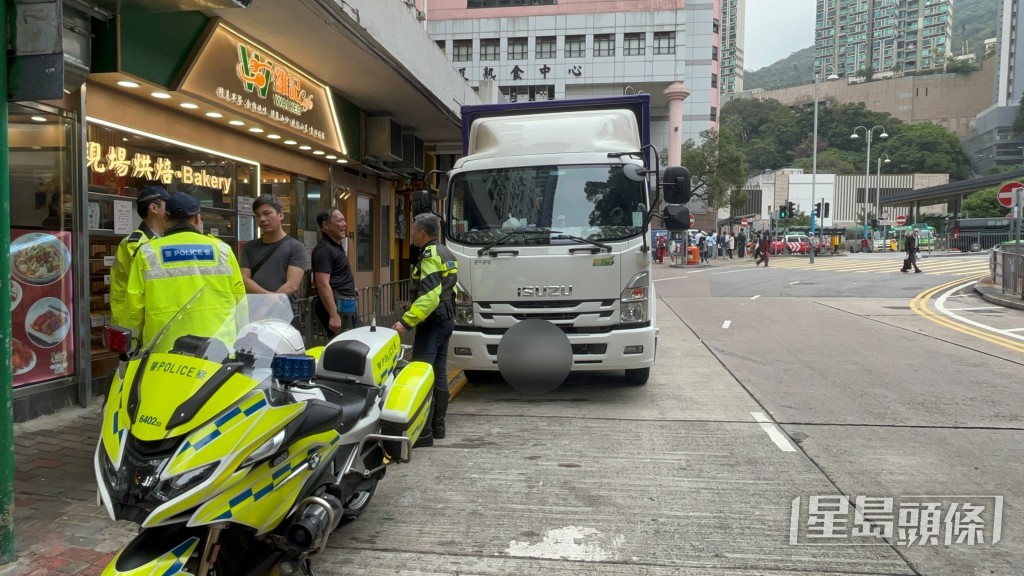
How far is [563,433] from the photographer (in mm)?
5996

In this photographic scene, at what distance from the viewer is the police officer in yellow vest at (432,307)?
5.27 metres

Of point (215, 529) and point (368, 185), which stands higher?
point (368, 185)

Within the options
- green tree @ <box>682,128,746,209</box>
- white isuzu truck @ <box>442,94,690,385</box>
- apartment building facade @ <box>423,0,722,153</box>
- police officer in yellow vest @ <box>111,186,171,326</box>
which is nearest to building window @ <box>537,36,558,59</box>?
apartment building facade @ <box>423,0,722,153</box>

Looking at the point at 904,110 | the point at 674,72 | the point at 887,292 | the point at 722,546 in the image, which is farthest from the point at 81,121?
the point at 904,110

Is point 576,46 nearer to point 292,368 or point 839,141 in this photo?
point 292,368

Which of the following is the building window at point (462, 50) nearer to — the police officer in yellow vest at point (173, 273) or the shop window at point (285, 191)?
the shop window at point (285, 191)

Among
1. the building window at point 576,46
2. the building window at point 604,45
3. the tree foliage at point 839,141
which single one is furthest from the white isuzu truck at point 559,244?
the tree foliage at point 839,141

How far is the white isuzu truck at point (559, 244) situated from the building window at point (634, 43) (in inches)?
1977

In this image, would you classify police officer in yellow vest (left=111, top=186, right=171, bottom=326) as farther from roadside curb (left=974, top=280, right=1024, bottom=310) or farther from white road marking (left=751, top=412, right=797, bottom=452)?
roadside curb (left=974, top=280, right=1024, bottom=310)

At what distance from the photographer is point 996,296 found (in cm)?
1809

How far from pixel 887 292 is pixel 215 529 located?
22055 mm

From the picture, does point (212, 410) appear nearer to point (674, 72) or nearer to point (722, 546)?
point (722, 546)

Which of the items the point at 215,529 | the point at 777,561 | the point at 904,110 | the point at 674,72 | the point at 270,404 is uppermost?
the point at 904,110

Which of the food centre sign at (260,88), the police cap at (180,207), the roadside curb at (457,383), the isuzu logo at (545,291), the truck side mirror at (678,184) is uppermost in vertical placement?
the food centre sign at (260,88)
